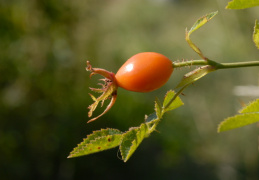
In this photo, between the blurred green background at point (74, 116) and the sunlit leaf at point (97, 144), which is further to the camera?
the blurred green background at point (74, 116)

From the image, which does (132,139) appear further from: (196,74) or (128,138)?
(196,74)

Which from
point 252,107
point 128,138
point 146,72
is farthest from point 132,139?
point 252,107

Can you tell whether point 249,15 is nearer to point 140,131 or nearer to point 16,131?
point 16,131

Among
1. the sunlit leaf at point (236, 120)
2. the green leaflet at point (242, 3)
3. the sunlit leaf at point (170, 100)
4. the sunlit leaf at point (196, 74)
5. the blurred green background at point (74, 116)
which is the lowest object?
the blurred green background at point (74, 116)

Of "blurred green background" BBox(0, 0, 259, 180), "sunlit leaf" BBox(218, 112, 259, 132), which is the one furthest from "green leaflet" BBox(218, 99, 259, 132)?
"blurred green background" BBox(0, 0, 259, 180)

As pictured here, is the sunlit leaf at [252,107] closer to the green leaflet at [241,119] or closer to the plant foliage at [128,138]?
the green leaflet at [241,119]

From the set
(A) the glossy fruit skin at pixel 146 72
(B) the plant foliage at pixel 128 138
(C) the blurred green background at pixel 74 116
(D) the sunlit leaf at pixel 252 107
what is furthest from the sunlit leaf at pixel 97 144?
(C) the blurred green background at pixel 74 116

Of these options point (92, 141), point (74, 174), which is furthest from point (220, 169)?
point (92, 141)
